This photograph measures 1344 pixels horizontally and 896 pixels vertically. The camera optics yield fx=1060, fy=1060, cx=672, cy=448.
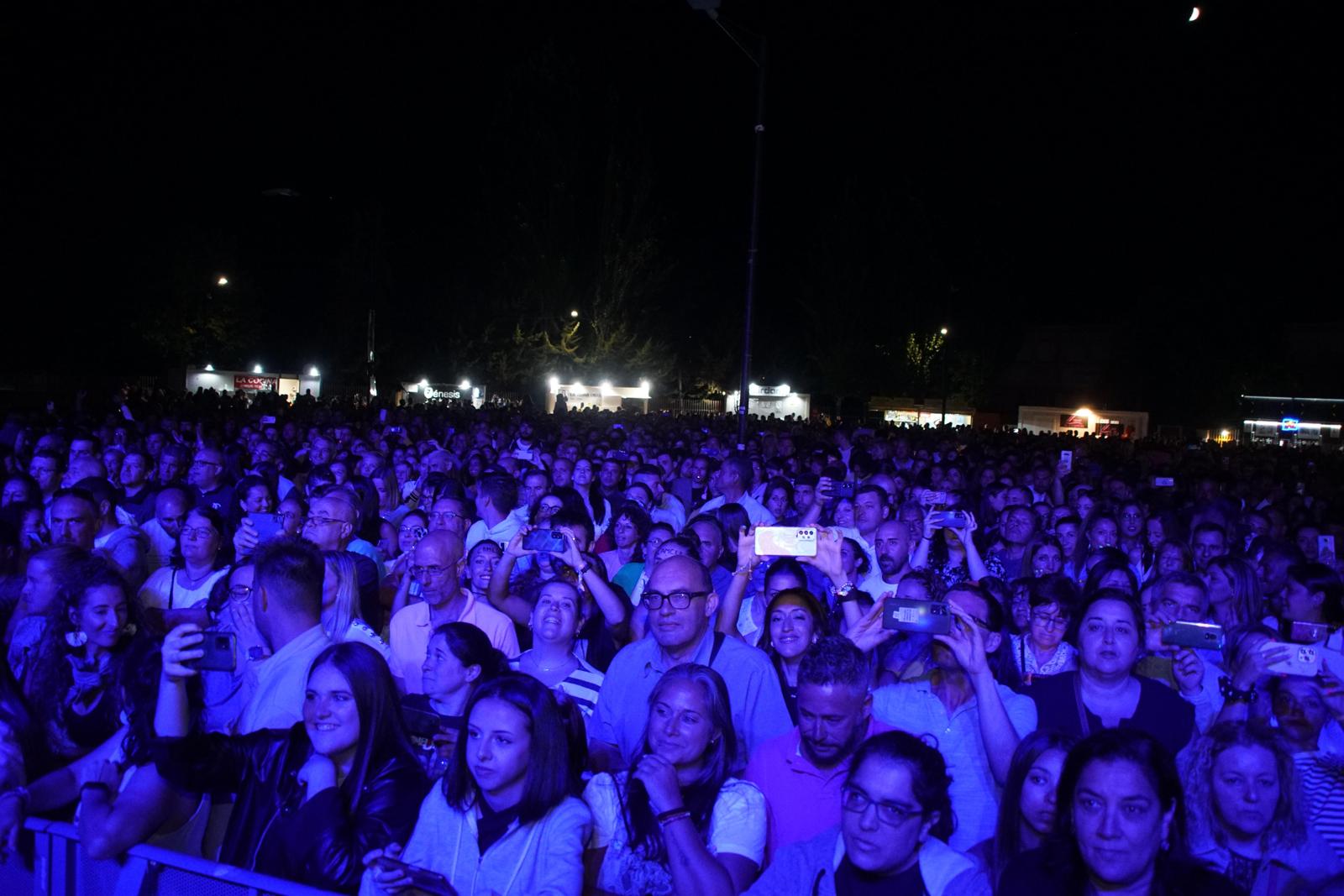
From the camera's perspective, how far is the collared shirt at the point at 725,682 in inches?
145

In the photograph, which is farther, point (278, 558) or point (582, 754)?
point (278, 558)

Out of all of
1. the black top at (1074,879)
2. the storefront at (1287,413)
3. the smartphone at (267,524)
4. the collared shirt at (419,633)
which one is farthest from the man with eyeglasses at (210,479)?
the storefront at (1287,413)

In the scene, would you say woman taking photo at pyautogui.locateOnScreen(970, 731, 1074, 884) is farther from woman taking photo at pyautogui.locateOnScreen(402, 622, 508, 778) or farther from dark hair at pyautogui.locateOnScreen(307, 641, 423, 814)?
woman taking photo at pyautogui.locateOnScreen(402, 622, 508, 778)

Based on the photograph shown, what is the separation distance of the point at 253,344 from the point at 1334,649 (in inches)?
2026

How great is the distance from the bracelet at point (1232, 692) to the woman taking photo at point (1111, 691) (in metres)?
0.18

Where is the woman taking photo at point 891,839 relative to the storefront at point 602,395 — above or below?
below

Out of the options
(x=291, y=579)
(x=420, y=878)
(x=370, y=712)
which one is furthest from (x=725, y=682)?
(x=291, y=579)

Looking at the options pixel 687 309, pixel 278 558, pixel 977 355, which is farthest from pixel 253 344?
pixel 278 558

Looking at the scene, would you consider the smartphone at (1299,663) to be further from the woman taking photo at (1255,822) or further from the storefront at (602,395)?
the storefront at (602,395)

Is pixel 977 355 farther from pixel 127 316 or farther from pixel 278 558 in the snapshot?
pixel 278 558

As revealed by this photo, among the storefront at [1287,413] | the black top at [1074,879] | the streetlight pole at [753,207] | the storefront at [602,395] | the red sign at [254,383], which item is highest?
the storefront at [1287,413]

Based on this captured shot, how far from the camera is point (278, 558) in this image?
12.6 feet

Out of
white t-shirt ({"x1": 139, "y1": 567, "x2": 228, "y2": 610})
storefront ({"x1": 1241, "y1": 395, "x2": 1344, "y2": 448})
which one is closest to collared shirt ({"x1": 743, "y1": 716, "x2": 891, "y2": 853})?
white t-shirt ({"x1": 139, "y1": 567, "x2": 228, "y2": 610})

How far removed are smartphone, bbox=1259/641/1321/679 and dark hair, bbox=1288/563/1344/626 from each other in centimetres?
222
